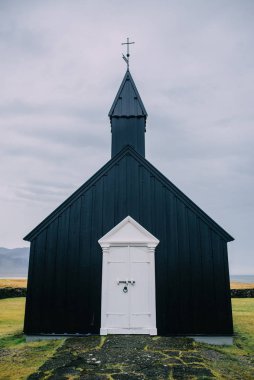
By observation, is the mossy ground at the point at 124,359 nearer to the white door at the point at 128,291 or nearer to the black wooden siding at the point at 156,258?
the white door at the point at 128,291

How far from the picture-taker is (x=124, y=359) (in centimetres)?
718

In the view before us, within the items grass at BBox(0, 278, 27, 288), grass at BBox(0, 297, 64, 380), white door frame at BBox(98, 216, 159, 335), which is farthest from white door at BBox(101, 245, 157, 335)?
grass at BBox(0, 278, 27, 288)

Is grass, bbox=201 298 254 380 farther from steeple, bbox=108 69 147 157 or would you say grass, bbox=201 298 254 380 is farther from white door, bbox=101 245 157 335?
steeple, bbox=108 69 147 157

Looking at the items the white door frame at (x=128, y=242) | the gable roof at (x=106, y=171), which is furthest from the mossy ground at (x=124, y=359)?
the gable roof at (x=106, y=171)

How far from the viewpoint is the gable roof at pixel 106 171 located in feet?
34.9

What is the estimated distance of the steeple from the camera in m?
13.1

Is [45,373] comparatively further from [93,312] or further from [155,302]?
[155,302]

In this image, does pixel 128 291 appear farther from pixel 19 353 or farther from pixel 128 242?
pixel 19 353

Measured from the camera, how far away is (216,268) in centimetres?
1030

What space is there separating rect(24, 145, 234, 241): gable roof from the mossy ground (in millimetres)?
3554

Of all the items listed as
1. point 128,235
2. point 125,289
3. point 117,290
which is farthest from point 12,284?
point 128,235

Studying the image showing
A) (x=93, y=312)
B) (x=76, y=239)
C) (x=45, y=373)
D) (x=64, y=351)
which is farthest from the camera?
(x=76, y=239)

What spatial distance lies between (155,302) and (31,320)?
424cm

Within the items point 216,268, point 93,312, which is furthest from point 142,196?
point 93,312
